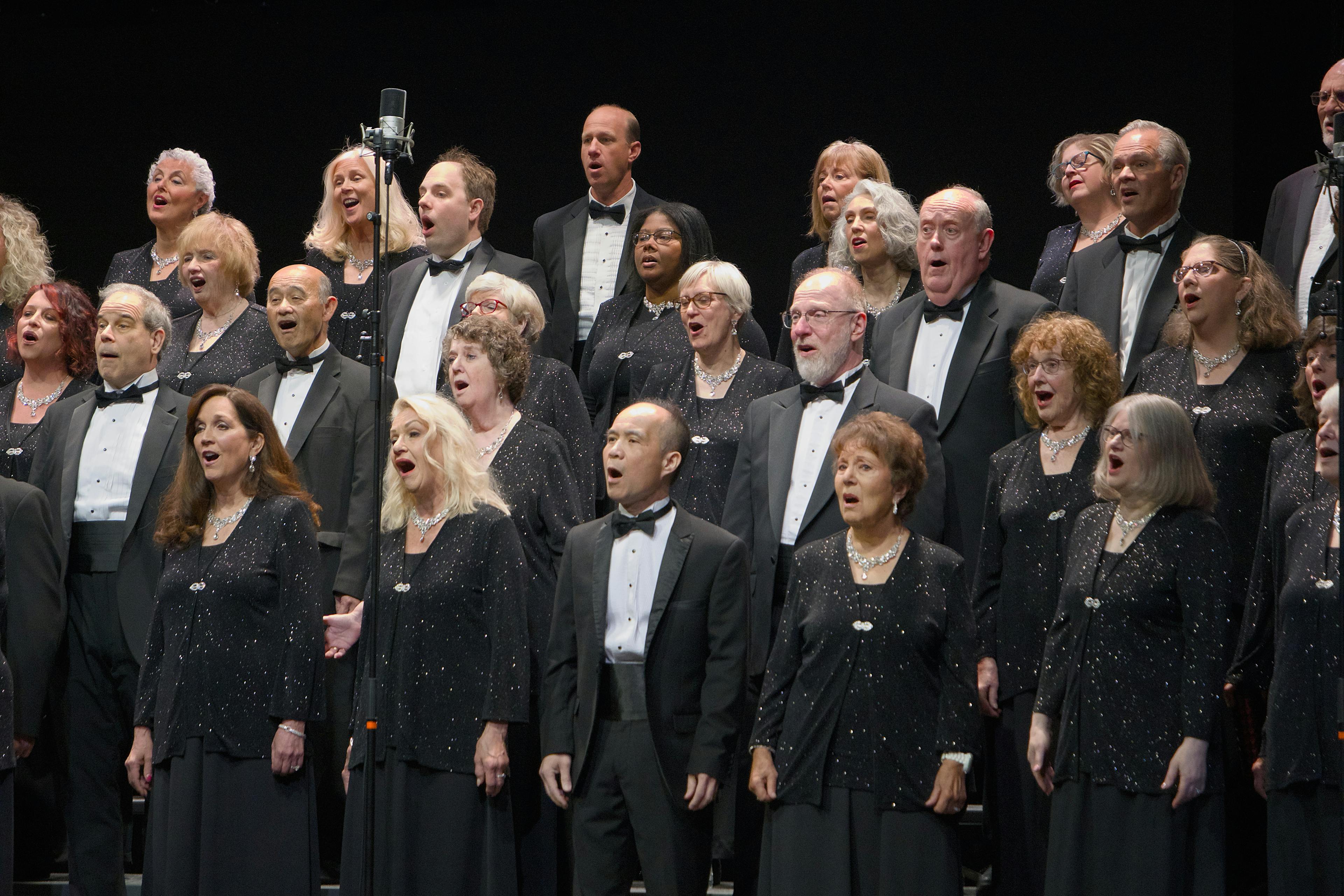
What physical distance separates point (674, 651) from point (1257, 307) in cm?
169

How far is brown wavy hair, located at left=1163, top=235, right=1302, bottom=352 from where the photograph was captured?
3873 millimetres

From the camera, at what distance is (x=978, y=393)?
421 cm

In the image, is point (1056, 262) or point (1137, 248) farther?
point (1056, 262)

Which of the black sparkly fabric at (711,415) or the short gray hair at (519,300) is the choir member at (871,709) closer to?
the black sparkly fabric at (711,415)

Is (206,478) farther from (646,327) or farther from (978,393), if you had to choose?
(978,393)

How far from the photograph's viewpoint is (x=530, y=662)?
154 inches

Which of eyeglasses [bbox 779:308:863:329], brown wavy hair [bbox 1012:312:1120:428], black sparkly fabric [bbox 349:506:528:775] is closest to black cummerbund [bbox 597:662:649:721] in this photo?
black sparkly fabric [bbox 349:506:528:775]

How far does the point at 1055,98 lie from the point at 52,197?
166 inches

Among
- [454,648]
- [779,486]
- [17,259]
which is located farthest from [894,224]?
[17,259]

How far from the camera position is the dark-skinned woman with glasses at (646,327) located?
4723mm

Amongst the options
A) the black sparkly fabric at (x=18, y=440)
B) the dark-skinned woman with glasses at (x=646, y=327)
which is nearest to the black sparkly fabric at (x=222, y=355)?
the black sparkly fabric at (x=18, y=440)

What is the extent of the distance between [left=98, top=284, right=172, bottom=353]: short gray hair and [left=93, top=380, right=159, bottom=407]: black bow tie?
17cm

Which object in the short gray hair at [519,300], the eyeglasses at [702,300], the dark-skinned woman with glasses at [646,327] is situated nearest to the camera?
the eyeglasses at [702,300]

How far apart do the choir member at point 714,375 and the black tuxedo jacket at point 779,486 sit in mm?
161
